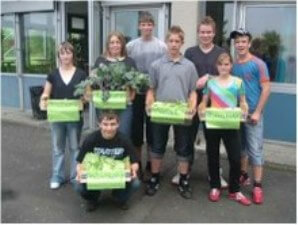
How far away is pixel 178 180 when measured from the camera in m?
5.09

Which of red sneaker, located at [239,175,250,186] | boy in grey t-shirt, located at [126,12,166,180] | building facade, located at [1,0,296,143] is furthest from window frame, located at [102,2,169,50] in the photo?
red sneaker, located at [239,175,250,186]

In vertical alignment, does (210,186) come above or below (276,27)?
below

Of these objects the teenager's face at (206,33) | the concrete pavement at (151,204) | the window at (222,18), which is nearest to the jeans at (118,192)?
the concrete pavement at (151,204)

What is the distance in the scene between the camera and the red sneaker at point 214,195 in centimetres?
469

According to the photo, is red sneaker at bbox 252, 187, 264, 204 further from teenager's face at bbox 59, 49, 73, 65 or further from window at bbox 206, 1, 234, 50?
window at bbox 206, 1, 234, 50

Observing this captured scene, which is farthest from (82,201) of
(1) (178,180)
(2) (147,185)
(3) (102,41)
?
(3) (102,41)

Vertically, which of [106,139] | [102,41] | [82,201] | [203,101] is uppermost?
[102,41]

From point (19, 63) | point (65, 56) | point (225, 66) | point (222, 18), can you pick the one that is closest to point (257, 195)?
point (225, 66)

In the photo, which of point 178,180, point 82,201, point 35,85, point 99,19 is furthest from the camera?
point 35,85

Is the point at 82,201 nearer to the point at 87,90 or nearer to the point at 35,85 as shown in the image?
the point at 87,90

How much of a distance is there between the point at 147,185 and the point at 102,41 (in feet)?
12.3

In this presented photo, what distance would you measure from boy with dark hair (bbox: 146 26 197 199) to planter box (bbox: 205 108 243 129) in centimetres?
22

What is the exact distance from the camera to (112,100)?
14.5 ft

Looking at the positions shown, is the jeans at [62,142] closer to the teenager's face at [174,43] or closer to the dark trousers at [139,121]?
the dark trousers at [139,121]
